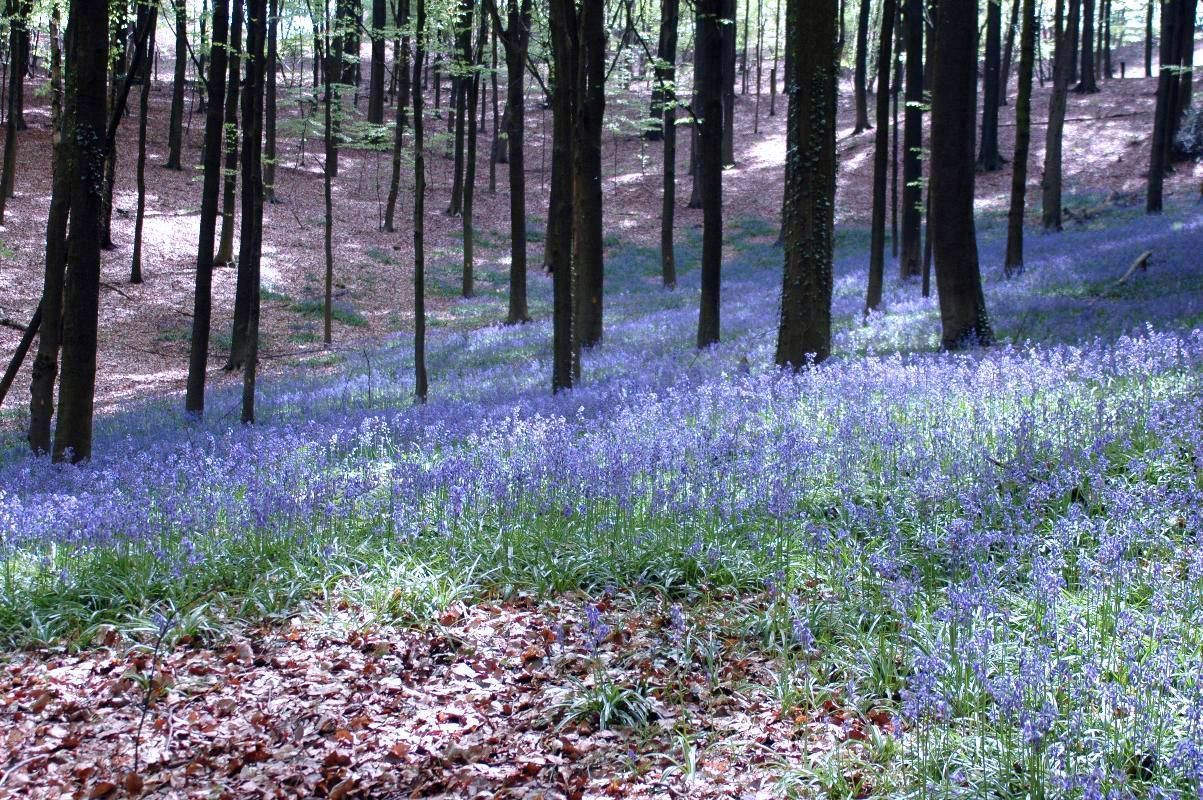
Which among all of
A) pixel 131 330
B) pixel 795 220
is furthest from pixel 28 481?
pixel 131 330

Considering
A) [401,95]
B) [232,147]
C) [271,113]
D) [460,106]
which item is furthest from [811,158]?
[271,113]

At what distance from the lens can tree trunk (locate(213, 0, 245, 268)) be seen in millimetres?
14195

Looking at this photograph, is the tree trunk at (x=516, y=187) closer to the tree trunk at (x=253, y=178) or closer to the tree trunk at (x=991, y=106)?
the tree trunk at (x=253, y=178)

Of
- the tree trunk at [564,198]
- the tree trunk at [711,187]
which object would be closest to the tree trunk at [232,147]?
the tree trunk at [564,198]

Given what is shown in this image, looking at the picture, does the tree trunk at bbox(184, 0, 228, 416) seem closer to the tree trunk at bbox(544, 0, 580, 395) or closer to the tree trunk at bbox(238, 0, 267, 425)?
the tree trunk at bbox(238, 0, 267, 425)

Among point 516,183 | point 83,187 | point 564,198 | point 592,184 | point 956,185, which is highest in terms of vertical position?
point 516,183

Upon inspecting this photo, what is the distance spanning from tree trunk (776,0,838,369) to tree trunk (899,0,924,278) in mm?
9205

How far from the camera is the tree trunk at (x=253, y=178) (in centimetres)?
1339

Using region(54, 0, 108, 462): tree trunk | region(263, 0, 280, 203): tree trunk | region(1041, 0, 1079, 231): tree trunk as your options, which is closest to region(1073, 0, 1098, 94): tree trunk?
region(1041, 0, 1079, 231): tree trunk

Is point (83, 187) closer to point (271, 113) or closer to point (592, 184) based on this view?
point (592, 184)

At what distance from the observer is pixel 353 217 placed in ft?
137

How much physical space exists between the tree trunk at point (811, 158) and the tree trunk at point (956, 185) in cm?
225

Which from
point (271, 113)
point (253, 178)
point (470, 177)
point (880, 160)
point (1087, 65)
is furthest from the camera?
point (1087, 65)

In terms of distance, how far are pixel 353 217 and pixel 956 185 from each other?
34.1m
